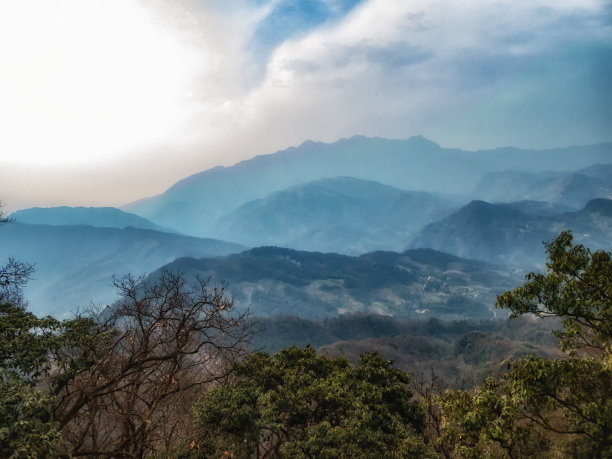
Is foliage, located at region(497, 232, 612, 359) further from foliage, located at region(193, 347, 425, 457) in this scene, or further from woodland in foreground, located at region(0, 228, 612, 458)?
foliage, located at region(193, 347, 425, 457)

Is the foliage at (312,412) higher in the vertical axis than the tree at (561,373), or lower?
lower

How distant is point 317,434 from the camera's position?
1063cm

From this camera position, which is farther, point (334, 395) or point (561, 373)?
point (334, 395)

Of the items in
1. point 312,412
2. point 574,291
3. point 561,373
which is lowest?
point 312,412

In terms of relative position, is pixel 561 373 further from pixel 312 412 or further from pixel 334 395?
pixel 312 412

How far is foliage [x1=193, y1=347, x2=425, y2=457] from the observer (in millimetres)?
10484

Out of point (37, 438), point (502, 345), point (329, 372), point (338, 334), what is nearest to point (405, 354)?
point (502, 345)

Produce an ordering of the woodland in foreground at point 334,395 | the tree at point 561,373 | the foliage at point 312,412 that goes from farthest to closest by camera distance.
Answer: the foliage at point 312,412 < the woodland in foreground at point 334,395 < the tree at point 561,373

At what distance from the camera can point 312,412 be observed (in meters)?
12.7

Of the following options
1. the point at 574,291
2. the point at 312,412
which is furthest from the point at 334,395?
the point at 574,291

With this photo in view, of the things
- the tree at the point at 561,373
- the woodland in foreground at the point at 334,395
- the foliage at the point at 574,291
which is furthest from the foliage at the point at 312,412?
the foliage at the point at 574,291

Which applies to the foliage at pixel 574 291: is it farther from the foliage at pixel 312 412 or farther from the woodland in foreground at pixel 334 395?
the foliage at pixel 312 412

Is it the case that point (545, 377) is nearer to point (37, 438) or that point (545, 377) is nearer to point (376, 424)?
point (376, 424)

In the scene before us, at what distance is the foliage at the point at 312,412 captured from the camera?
1048 cm
